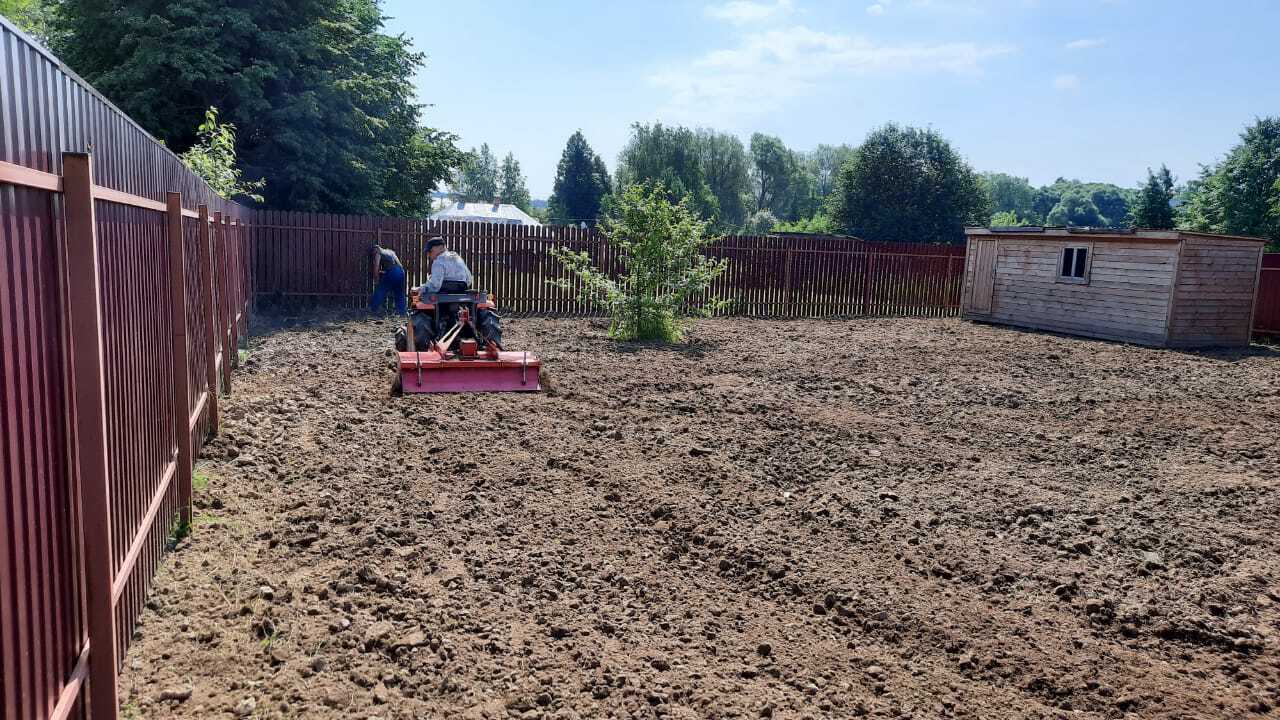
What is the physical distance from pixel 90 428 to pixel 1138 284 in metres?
17.3

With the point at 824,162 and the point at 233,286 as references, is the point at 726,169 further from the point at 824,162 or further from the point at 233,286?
the point at 233,286

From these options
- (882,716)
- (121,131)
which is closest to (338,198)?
(121,131)

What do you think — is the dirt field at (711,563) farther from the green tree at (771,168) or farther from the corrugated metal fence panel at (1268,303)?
the green tree at (771,168)

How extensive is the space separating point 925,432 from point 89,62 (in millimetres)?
20014

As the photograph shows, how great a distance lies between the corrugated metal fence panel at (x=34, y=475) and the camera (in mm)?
1871

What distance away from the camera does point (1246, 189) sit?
109 ft

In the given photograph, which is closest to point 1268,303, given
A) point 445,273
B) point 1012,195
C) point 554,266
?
point 554,266

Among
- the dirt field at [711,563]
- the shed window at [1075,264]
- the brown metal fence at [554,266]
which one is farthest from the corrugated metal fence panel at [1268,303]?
the dirt field at [711,563]

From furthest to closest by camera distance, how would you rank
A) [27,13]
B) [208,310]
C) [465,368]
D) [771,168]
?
[771,168]
[27,13]
[465,368]
[208,310]

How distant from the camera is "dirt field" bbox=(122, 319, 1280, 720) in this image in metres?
3.17

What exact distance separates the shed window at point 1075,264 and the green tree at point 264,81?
1518 centimetres

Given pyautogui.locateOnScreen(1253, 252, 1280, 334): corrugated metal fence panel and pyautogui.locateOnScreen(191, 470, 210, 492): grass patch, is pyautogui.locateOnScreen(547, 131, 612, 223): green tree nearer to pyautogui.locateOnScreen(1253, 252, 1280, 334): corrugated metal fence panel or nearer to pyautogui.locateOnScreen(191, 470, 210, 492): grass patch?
pyautogui.locateOnScreen(1253, 252, 1280, 334): corrugated metal fence panel

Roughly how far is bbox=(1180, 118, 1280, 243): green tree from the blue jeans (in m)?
30.4

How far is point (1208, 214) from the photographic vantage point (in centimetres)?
3519
